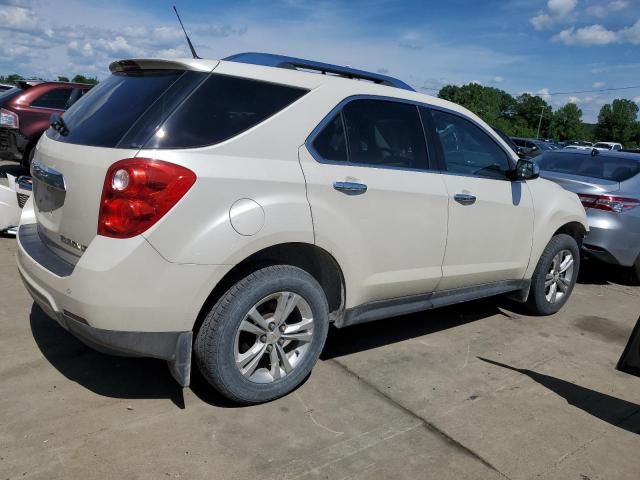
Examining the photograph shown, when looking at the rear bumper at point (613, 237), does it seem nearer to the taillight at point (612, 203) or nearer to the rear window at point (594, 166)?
the taillight at point (612, 203)

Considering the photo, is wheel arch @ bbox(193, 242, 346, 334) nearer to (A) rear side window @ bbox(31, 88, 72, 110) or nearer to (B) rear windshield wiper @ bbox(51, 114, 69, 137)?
(B) rear windshield wiper @ bbox(51, 114, 69, 137)

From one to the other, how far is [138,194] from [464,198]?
2286 millimetres

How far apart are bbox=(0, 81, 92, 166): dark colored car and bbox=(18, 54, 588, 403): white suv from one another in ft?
18.6

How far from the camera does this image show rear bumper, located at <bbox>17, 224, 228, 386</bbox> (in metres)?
2.56

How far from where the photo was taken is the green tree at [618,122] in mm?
101000

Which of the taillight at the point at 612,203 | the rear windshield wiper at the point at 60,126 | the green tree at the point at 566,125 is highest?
the green tree at the point at 566,125

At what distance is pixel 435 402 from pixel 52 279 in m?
2.22

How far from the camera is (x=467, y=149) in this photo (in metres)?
4.23

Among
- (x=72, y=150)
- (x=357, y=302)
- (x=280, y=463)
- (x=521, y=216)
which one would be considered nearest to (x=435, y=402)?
(x=357, y=302)

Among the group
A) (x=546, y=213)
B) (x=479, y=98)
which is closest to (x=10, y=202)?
(x=546, y=213)

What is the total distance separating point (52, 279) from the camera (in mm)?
2779

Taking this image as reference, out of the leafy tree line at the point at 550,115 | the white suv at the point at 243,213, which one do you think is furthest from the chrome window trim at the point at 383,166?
the leafy tree line at the point at 550,115

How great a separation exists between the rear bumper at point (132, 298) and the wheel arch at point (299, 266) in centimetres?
17

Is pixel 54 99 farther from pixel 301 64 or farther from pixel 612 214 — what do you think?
pixel 612 214
